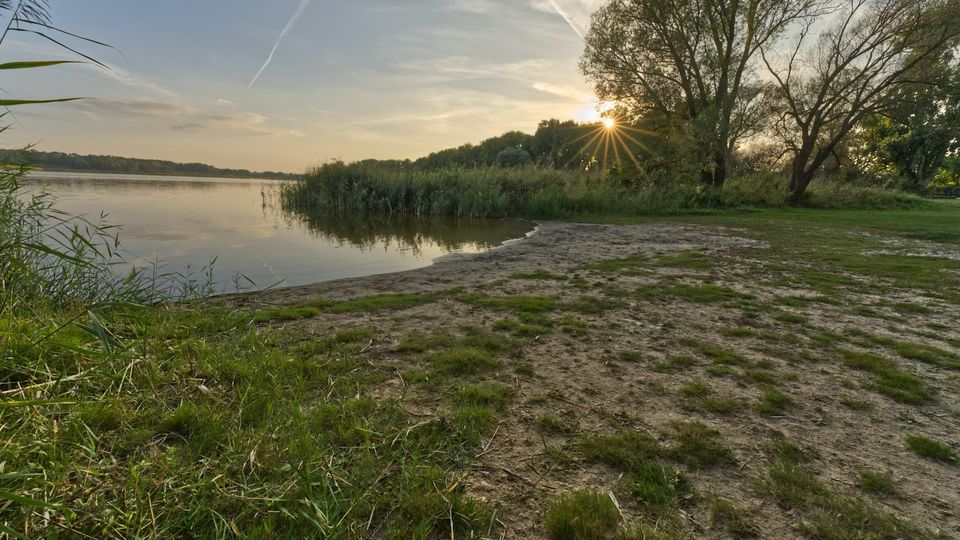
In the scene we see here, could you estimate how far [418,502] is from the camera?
1983mm

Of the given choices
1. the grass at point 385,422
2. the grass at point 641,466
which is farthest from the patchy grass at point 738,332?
the grass at point 641,466

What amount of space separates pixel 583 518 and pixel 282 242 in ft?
34.7

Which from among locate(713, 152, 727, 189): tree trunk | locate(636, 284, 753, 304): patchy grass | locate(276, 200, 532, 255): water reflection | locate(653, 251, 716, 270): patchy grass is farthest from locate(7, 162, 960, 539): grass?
locate(713, 152, 727, 189): tree trunk

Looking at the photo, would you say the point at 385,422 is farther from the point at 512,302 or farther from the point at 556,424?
the point at 512,302

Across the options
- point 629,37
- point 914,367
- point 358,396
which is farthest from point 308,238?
point 629,37

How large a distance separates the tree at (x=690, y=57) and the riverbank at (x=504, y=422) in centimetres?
2015

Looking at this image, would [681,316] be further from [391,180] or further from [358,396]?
[391,180]

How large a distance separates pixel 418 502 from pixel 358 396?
1126 millimetres

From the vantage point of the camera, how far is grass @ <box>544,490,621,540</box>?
6.22ft

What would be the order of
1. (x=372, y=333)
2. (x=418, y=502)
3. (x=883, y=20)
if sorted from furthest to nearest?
(x=883, y=20) < (x=372, y=333) < (x=418, y=502)

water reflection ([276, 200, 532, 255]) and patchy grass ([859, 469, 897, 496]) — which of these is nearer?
patchy grass ([859, 469, 897, 496])

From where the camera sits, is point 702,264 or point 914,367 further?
point 702,264

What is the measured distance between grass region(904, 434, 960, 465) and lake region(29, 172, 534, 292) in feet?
22.2

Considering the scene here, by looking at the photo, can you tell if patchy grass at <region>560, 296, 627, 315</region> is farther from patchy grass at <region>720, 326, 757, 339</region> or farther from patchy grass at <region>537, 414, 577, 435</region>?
patchy grass at <region>537, 414, 577, 435</region>
